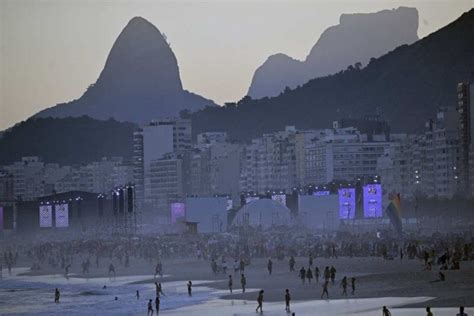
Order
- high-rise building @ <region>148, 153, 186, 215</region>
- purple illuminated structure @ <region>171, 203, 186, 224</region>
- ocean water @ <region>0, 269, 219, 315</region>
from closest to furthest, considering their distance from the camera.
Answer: ocean water @ <region>0, 269, 219, 315</region>, purple illuminated structure @ <region>171, 203, 186, 224</region>, high-rise building @ <region>148, 153, 186, 215</region>

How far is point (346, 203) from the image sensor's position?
87875 millimetres

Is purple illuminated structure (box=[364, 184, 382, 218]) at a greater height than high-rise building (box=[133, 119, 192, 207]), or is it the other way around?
high-rise building (box=[133, 119, 192, 207])

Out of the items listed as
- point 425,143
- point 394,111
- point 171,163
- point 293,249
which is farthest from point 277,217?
point 394,111

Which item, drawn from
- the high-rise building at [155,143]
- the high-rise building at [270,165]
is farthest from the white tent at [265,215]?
the high-rise building at [155,143]

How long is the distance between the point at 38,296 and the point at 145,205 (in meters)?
122

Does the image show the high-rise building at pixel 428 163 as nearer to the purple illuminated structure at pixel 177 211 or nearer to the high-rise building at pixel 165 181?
the purple illuminated structure at pixel 177 211

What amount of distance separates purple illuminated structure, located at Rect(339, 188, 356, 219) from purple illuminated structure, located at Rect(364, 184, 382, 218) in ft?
3.81

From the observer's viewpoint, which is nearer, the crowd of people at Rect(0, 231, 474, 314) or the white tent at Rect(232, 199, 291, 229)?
the crowd of people at Rect(0, 231, 474, 314)

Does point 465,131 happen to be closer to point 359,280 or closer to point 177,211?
point 177,211

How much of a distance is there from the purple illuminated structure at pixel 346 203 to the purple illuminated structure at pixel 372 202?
1160mm

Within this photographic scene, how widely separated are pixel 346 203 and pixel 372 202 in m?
2.26

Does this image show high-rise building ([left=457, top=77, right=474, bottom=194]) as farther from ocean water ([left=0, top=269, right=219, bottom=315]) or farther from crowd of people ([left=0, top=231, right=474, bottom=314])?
ocean water ([left=0, top=269, right=219, bottom=315])

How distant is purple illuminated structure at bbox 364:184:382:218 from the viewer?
88.6 meters

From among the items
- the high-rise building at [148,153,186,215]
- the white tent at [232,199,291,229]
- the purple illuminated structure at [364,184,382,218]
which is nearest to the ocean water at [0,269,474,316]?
the white tent at [232,199,291,229]
